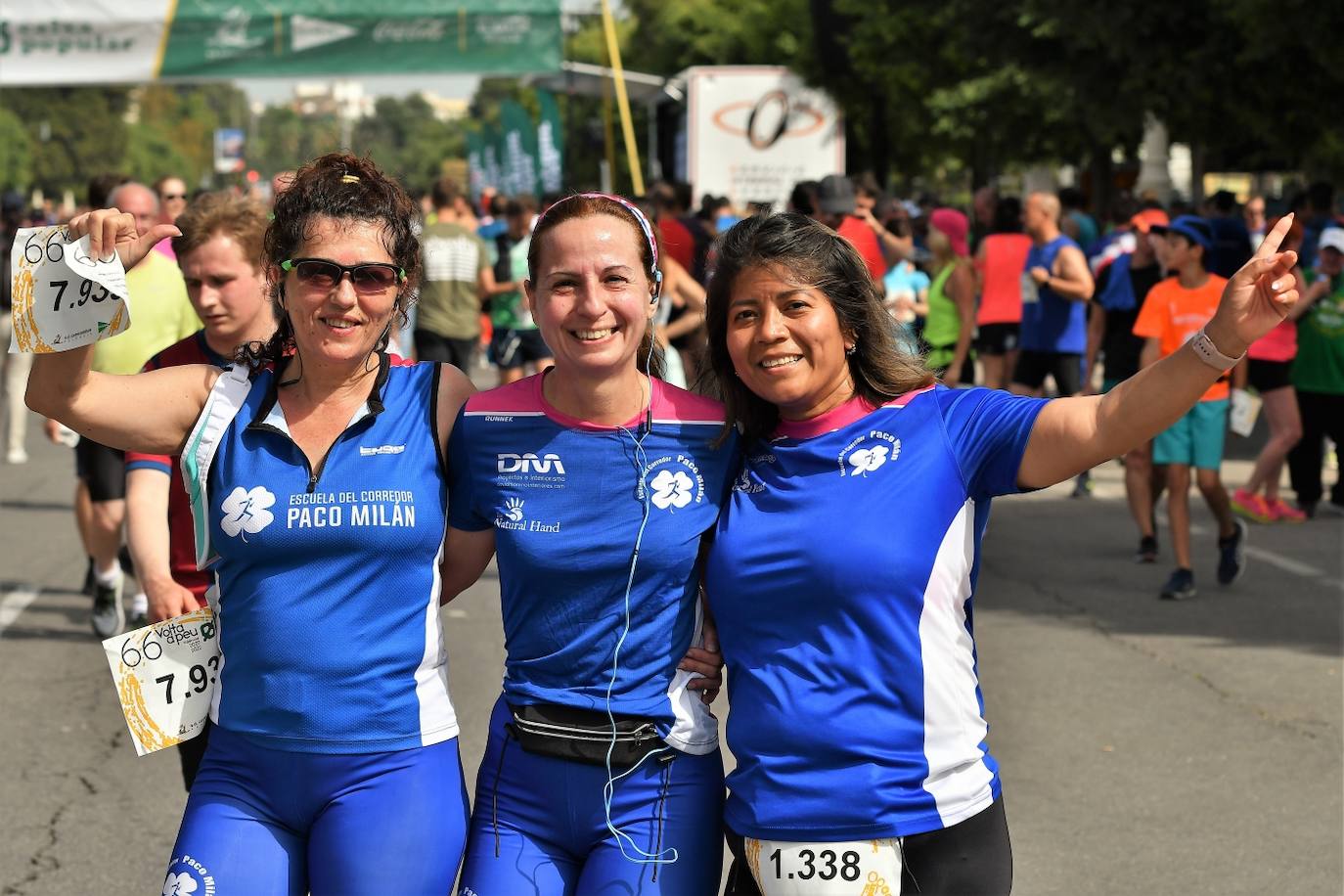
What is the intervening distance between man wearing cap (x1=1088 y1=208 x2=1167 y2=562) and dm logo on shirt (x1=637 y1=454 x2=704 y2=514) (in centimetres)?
717

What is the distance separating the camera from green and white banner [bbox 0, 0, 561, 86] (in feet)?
71.4

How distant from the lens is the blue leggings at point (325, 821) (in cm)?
306

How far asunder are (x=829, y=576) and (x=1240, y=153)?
2870 centimetres

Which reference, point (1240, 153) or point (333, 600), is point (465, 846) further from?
point (1240, 153)

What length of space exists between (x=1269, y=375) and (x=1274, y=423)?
327 millimetres

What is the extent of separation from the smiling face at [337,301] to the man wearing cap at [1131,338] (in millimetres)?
7309

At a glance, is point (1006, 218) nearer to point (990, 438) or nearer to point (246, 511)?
point (990, 438)

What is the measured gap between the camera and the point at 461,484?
3.21 metres

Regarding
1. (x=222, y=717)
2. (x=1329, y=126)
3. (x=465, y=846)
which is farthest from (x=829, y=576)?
(x=1329, y=126)

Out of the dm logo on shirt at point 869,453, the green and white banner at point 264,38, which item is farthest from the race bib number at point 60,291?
the green and white banner at point 264,38

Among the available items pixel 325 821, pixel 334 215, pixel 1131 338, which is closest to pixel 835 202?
pixel 1131 338

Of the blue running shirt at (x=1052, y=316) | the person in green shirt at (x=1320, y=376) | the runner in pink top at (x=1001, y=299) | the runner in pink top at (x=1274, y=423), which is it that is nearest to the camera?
the runner in pink top at (x=1274, y=423)

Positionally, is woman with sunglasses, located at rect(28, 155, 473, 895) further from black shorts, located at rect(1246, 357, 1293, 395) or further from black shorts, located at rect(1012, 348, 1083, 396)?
black shorts, located at rect(1012, 348, 1083, 396)

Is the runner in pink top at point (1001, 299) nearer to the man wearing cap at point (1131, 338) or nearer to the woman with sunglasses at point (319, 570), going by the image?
the man wearing cap at point (1131, 338)
